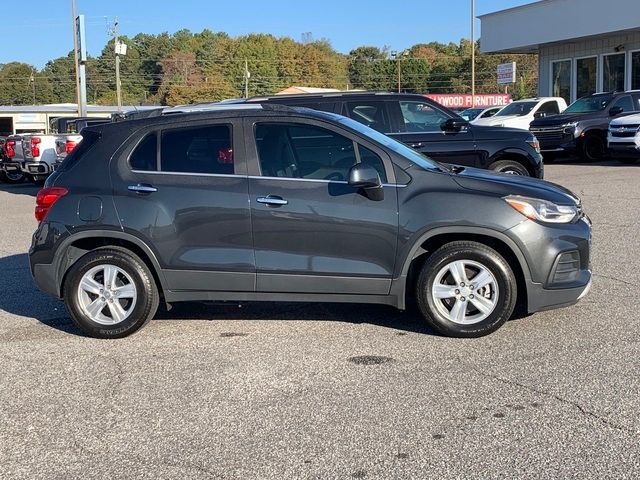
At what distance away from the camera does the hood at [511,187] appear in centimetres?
571

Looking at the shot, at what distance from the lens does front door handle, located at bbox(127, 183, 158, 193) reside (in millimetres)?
5887

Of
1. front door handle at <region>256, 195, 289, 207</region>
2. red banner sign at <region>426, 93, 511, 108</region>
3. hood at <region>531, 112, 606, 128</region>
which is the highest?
red banner sign at <region>426, 93, 511, 108</region>

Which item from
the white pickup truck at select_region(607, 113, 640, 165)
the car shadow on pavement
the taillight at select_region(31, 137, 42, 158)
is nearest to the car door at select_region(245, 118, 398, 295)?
the taillight at select_region(31, 137, 42, 158)

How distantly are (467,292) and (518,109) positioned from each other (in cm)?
1998

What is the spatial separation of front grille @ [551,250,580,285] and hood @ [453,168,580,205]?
1.36 ft

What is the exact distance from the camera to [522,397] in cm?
453

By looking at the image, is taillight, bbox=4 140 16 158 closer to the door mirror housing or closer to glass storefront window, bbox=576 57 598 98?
the door mirror housing

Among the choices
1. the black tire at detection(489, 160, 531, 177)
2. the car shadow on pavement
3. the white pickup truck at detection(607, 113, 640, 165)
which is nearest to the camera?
the black tire at detection(489, 160, 531, 177)

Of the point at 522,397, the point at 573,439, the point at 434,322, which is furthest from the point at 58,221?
the point at 573,439

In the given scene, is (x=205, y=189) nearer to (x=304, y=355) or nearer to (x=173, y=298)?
(x=173, y=298)

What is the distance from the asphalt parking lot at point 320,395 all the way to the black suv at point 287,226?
38cm

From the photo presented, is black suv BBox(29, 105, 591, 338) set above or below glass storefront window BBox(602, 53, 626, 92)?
below

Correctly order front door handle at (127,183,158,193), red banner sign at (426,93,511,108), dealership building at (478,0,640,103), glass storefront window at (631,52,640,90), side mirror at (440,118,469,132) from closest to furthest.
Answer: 1. front door handle at (127,183,158,193)
2. side mirror at (440,118,469,132)
3. dealership building at (478,0,640,103)
4. glass storefront window at (631,52,640,90)
5. red banner sign at (426,93,511,108)

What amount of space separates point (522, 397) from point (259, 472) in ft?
5.69
